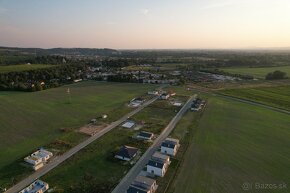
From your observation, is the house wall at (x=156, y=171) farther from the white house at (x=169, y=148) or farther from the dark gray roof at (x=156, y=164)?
the white house at (x=169, y=148)

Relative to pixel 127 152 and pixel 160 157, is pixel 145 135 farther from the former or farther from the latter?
pixel 160 157

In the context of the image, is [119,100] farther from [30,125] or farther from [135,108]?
[30,125]

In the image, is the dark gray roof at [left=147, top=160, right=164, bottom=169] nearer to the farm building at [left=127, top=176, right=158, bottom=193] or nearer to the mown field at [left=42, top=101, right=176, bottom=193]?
the farm building at [left=127, top=176, right=158, bottom=193]

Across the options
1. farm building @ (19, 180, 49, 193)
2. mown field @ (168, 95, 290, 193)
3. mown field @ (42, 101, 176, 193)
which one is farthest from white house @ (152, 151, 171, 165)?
farm building @ (19, 180, 49, 193)

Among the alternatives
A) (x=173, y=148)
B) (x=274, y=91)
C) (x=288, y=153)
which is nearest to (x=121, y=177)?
(x=173, y=148)

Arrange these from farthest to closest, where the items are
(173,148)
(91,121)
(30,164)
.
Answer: (91,121) < (173,148) < (30,164)

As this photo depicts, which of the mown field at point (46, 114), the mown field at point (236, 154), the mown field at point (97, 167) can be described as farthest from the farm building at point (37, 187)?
the mown field at point (236, 154)
